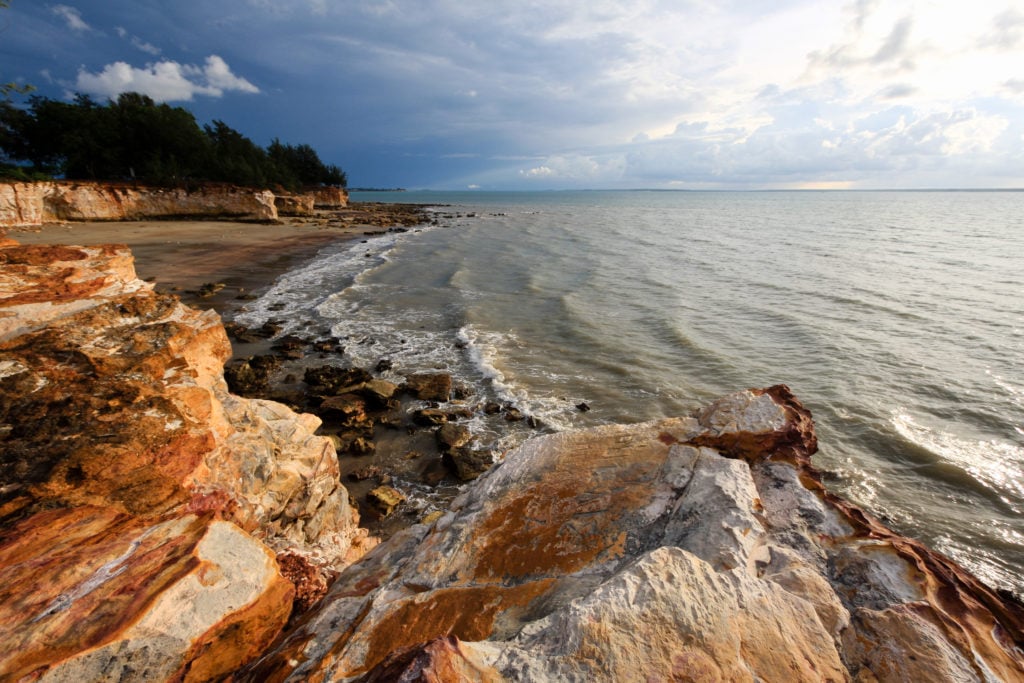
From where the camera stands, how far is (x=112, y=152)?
48000 mm

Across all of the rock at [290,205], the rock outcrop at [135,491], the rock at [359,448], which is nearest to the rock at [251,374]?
the rock at [359,448]

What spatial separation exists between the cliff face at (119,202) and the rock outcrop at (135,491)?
4037cm

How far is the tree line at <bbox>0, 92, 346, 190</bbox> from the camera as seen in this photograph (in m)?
46.5

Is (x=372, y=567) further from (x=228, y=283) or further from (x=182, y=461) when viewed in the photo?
(x=228, y=283)

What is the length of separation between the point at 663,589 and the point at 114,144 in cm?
7048

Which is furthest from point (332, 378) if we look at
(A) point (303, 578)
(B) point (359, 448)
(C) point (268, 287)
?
(C) point (268, 287)

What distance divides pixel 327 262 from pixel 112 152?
128ft

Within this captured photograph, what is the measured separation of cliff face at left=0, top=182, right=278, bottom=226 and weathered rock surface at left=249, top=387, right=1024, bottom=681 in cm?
4764

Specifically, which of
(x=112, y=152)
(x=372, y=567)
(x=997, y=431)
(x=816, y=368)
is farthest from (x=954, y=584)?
(x=112, y=152)

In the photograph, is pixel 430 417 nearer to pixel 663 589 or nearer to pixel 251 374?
pixel 251 374

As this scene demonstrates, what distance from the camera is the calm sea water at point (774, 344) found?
8992mm

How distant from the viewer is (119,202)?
137ft

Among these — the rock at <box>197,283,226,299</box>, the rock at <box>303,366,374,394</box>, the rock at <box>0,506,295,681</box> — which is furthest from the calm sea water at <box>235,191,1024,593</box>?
the rock at <box>0,506,295,681</box>

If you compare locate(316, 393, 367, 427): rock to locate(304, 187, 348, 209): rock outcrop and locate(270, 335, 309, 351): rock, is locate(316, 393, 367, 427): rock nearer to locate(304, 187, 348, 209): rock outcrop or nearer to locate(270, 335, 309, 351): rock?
locate(270, 335, 309, 351): rock
